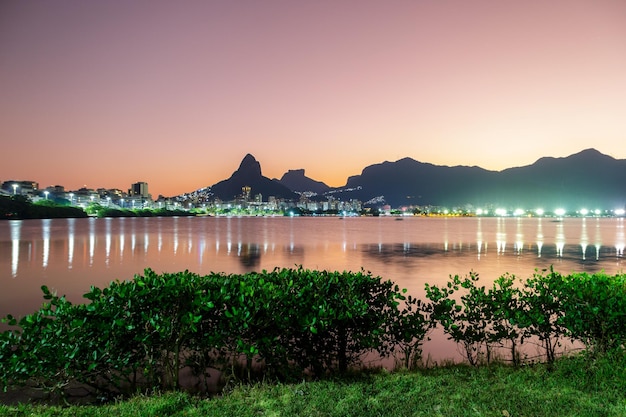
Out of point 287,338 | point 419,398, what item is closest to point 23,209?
point 287,338

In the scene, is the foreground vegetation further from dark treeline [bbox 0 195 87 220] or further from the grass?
dark treeline [bbox 0 195 87 220]

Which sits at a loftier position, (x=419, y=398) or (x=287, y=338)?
(x=287, y=338)

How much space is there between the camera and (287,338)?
25.0ft

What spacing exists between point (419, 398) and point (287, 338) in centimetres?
249

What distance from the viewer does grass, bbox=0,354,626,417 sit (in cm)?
618

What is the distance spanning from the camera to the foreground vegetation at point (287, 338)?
21.5ft

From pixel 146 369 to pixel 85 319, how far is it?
137 cm

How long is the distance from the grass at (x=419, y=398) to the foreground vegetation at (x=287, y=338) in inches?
1.3

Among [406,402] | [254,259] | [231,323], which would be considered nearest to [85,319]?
[231,323]

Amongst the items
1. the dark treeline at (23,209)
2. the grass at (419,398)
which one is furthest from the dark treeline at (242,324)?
the dark treeline at (23,209)

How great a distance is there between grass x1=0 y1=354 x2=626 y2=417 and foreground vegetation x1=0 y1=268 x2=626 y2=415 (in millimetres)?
34

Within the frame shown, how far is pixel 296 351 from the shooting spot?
308 inches

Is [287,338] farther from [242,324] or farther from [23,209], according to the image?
[23,209]

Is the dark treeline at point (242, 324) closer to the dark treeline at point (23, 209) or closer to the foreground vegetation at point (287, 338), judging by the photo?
the foreground vegetation at point (287, 338)
